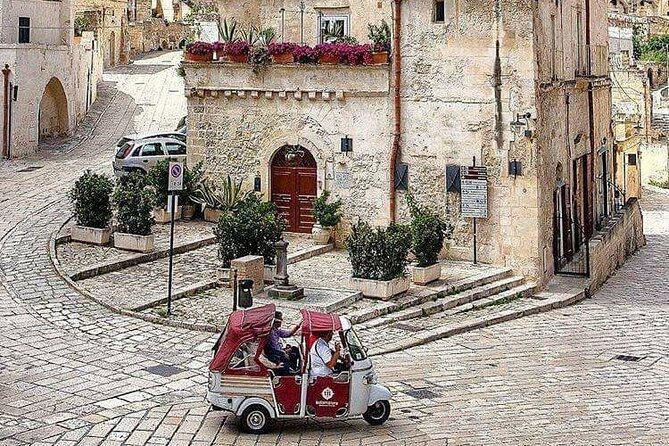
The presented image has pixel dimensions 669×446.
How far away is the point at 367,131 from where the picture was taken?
20.8m

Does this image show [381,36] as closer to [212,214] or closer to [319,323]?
[212,214]

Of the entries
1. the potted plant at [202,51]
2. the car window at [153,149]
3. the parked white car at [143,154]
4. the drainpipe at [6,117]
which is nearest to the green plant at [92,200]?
the potted plant at [202,51]

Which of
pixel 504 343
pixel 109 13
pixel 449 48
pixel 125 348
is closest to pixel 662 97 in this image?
pixel 109 13

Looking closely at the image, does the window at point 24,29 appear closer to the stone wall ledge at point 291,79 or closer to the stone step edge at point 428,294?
the stone wall ledge at point 291,79

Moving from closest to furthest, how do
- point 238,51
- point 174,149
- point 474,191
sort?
1. point 474,191
2. point 238,51
3. point 174,149

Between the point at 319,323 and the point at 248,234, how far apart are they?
6377 millimetres

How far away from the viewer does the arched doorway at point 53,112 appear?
31733 millimetres

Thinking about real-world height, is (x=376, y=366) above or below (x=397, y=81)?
below

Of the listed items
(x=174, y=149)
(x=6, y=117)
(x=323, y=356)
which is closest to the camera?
(x=323, y=356)

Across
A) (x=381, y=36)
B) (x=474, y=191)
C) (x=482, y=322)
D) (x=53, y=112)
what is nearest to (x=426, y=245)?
(x=482, y=322)

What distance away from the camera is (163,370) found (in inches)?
519

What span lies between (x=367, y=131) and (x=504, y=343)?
6856 mm

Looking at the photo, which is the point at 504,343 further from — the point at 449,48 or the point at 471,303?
the point at 449,48

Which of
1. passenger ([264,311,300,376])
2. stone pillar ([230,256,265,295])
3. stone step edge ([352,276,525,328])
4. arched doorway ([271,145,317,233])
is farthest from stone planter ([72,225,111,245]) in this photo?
passenger ([264,311,300,376])
